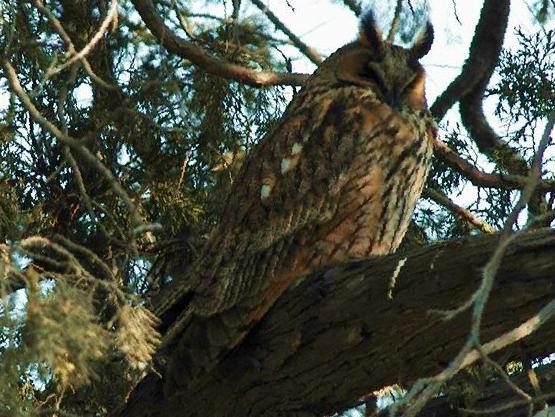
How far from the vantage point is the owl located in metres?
3.38

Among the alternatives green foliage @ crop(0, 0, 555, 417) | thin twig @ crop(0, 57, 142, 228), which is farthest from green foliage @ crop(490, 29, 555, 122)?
thin twig @ crop(0, 57, 142, 228)

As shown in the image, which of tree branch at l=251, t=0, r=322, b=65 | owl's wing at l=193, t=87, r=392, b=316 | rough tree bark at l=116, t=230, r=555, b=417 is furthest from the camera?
tree branch at l=251, t=0, r=322, b=65

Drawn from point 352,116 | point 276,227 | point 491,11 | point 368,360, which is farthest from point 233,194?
point 491,11

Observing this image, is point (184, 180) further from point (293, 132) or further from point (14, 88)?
point (14, 88)

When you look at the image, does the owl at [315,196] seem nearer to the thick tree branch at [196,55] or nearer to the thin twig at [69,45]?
the thick tree branch at [196,55]

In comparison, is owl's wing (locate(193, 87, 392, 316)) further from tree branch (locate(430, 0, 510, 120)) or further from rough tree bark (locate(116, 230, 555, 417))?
tree branch (locate(430, 0, 510, 120))

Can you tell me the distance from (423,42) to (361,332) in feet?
4.97

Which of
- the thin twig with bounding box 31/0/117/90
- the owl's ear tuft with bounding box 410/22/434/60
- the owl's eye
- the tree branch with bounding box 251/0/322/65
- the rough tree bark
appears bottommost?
the rough tree bark

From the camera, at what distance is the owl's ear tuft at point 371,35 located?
13.4ft

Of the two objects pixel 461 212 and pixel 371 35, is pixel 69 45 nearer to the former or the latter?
pixel 371 35

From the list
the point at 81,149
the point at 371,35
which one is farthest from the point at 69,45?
the point at 371,35

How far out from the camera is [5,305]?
218 centimetres

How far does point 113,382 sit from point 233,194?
0.71m

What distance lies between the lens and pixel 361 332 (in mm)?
2963
